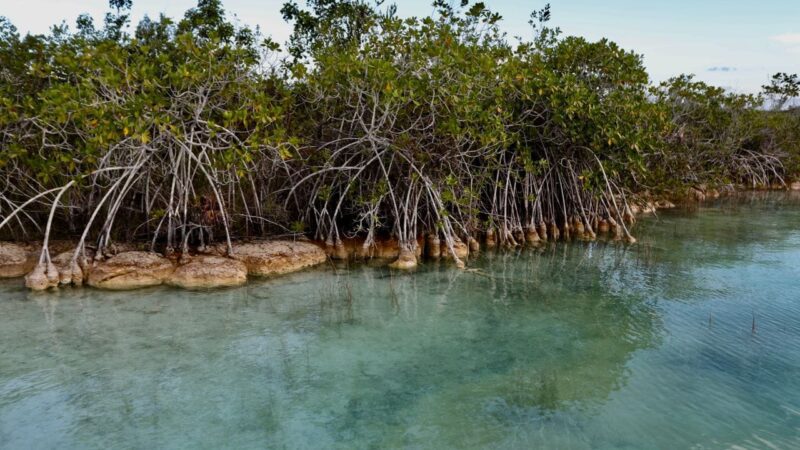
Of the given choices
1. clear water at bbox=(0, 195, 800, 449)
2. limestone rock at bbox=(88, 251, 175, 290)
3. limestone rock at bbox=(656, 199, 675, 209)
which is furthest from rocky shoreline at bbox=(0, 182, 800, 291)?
limestone rock at bbox=(656, 199, 675, 209)

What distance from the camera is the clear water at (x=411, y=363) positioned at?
348cm

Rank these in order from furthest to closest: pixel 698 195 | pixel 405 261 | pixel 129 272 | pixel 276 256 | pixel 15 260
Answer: pixel 698 195 → pixel 405 261 → pixel 276 256 → pixel 15 260 → pixel 129 272

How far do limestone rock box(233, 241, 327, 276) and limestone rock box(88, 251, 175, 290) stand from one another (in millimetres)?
898

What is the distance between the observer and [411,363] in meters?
4.50

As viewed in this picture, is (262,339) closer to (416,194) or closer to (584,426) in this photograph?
(584,426)

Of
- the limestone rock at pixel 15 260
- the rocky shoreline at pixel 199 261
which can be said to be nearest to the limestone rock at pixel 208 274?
the rocky shoreline at pixel 199 261

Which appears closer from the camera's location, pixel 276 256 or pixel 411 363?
pixel 411 363

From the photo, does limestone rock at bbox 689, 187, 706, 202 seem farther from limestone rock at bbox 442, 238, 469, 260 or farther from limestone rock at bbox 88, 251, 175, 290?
limestone rock at bbox 88, 251, 175, 290

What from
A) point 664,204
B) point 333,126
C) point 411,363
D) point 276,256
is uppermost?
point 333,126

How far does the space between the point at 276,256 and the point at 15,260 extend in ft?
9.87

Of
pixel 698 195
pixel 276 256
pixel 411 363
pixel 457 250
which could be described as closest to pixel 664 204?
pixel 698 195

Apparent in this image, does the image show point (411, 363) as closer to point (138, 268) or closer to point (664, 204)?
point (138, 268)

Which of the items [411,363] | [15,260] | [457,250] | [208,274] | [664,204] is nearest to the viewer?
[411,363]

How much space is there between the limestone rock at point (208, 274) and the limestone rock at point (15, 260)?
1.79 metres
